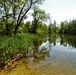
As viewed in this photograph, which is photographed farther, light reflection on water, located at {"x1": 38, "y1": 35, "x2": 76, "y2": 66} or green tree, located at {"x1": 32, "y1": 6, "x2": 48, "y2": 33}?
green tree, located at {"x1": 32, "y1": 6, "x2": 48, "y2": 33}

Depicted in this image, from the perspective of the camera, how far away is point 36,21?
6731 centimetres

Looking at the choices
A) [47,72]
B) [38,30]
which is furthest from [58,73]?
[38,30]

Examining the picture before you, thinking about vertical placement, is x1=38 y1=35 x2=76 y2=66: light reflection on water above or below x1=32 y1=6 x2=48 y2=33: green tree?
below

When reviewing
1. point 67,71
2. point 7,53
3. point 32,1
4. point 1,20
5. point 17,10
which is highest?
point 32,1

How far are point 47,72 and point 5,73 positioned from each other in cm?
296

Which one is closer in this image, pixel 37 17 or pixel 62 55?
pixel 62 55

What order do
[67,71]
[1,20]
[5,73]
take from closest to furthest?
[5,73] < [67,71] < [1,20]

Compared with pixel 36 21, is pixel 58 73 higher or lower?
lower

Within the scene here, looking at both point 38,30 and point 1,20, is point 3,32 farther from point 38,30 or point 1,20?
point 38,30

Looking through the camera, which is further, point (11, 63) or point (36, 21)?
point (36, 21)

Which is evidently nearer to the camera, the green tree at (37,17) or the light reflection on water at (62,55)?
the light reflection on water at (62,55)

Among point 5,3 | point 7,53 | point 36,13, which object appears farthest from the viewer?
point 36,13

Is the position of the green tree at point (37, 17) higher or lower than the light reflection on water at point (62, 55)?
higher

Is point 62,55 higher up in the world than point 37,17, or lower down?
lower down
